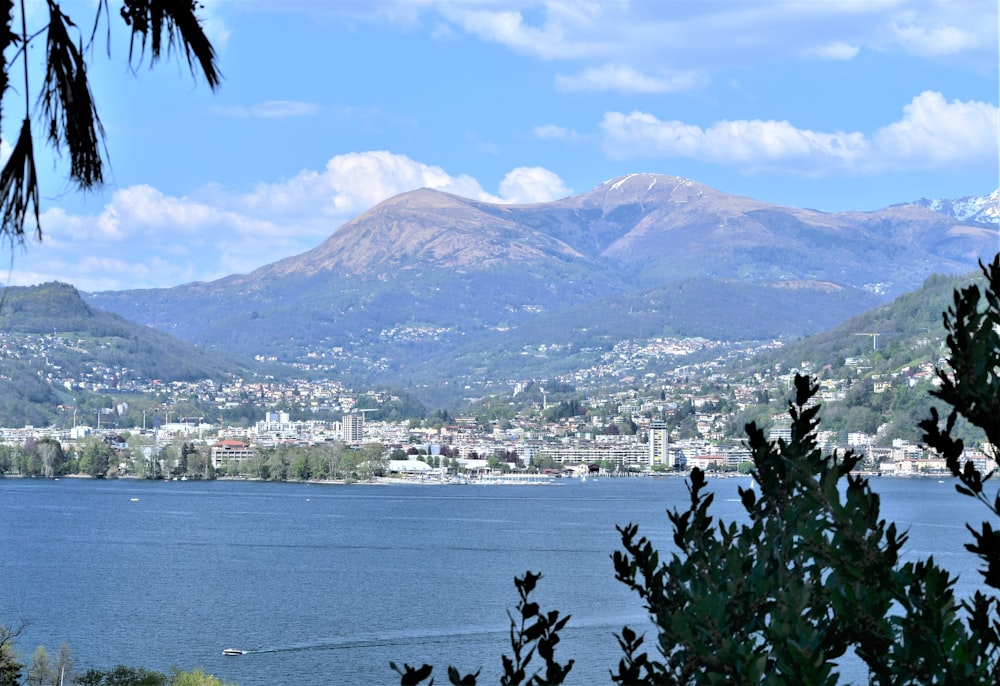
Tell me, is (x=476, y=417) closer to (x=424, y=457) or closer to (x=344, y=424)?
(x=344, y=424)

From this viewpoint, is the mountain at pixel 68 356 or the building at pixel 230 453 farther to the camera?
the mountain at pixel 68 356

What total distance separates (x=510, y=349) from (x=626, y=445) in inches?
3221

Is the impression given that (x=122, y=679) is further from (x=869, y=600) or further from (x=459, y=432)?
(x=459, y=432)

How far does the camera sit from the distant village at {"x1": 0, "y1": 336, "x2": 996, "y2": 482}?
87.5 metres

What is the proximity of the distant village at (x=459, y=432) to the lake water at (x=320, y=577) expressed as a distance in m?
21.9

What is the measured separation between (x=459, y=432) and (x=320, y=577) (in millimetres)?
82869

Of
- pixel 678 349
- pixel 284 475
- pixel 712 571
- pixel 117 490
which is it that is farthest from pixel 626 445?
pixel 712 571

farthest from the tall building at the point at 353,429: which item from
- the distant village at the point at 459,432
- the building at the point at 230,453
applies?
the building at the point at 230,453

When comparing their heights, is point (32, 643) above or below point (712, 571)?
below

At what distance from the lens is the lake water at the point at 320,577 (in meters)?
22.0

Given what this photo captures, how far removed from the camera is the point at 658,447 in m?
106

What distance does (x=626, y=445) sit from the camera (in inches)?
4318

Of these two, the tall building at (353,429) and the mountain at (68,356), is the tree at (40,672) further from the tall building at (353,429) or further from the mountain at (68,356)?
the mountain at (68,356)

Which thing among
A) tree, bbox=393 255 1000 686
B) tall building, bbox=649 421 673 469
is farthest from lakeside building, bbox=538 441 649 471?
tree, bbox=393 255 1000 686
